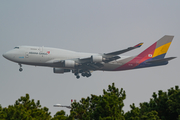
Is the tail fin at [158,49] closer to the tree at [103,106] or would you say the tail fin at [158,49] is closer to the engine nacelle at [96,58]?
the engine nacelle at [96,58]

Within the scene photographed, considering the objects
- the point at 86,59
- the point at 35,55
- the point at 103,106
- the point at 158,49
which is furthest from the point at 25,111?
the point at 158,49

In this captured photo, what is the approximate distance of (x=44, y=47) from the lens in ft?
192

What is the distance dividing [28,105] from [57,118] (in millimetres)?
7927

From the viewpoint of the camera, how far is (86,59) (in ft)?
196

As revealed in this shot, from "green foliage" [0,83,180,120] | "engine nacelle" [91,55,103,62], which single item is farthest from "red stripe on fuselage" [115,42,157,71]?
"green foliage" [0,83,180,120]

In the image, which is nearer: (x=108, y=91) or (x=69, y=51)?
(x=108, y=91)

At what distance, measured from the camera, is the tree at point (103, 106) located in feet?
103

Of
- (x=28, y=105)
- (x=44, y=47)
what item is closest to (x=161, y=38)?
(x=44, y=47)

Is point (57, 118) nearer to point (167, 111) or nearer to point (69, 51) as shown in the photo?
point (167, 111)

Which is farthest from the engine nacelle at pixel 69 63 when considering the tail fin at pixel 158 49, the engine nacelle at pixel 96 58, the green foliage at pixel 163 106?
the green foliage at pixel 163 106

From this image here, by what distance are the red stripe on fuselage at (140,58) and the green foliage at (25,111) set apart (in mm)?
28379

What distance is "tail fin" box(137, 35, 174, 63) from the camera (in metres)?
65.8

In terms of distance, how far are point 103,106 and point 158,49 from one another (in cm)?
3851

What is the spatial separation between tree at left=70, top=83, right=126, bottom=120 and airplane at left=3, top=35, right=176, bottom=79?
21.6 meters
